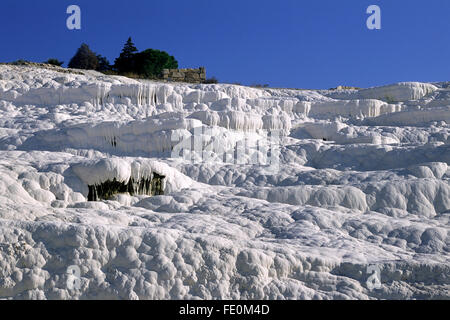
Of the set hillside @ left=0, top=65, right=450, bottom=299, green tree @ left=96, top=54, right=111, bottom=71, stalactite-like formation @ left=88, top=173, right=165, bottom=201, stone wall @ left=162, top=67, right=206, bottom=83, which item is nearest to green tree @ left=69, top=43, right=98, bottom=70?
green tree @ left=96, top=54, right=111, bottom=71

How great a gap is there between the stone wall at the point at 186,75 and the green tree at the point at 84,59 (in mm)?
12194

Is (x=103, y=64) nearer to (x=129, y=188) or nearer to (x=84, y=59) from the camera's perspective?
(x=84, y=59)

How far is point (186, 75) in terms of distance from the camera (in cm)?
2473

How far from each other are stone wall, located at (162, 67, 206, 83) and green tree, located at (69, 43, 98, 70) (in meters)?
12.2

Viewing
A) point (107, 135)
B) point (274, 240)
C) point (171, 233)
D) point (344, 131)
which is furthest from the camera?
point (344, 131)

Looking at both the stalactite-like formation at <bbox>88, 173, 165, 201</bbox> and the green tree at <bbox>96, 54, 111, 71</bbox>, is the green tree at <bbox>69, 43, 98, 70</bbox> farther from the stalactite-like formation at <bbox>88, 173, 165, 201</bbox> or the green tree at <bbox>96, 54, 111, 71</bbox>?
the stalactite-like formation at <bbox>88, 173, 165, 201</bbox>

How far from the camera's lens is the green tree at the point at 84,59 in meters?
34.7

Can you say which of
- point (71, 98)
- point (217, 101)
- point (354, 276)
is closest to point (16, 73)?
point (71, 98)

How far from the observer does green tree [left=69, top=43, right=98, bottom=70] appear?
34656 mm

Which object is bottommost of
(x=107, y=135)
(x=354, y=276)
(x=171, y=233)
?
(x=354, y=276)

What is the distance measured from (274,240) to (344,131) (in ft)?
24.1

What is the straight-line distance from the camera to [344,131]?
Answer: 43.9 ft

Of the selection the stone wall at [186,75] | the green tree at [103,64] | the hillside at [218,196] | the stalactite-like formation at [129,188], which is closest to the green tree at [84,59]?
the green tree at [103,64]

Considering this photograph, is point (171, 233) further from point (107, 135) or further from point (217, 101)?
point (217, 101)
